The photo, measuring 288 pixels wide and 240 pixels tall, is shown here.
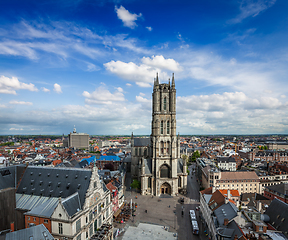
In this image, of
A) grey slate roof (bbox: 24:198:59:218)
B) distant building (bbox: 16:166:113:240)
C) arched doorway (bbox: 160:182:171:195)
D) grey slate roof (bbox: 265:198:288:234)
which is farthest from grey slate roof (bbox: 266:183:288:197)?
grey slate roof (bbox: 24:198:59:218)

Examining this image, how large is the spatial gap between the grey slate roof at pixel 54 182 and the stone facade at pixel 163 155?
38926 mm

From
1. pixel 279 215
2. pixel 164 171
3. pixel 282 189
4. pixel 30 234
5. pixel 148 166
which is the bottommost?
pixel 282 189

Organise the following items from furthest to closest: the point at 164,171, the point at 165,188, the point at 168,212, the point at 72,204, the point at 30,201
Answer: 1. the point at 164,171
2. the point at 165,188
3. the point at 168,212
4. the point at 30,201
5. the point at 72,204

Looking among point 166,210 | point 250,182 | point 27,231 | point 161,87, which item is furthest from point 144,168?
point 27,231

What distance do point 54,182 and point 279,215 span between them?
2147 inches

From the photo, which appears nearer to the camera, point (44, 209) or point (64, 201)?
point (64, 201)

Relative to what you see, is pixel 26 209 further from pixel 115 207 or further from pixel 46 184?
pixel 115 207

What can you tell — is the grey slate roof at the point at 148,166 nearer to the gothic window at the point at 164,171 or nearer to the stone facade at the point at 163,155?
the stone facade at the point at 163,155

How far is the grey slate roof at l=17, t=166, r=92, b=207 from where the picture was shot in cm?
4399

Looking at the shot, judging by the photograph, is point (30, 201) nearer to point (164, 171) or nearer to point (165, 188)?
point (164, 171)

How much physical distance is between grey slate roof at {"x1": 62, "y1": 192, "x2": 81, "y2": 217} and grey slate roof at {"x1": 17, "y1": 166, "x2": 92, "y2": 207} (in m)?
1.14

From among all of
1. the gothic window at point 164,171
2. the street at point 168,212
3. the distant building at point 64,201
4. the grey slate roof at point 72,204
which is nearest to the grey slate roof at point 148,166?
the gothic window at point 164,171

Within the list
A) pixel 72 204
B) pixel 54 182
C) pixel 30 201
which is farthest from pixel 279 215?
pixel 30 201

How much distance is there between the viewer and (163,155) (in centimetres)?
8175
